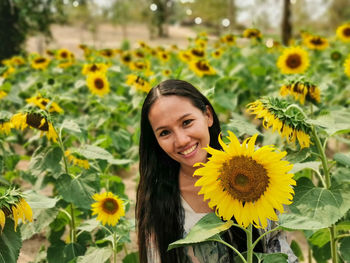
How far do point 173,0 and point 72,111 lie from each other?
27.6 metres

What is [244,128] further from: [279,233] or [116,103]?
[116,103]

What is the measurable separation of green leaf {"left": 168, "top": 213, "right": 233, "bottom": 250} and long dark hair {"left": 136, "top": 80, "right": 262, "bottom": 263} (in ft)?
1.28

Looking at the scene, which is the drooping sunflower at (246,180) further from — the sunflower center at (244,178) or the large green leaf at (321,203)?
the large green leaf at (321,203)

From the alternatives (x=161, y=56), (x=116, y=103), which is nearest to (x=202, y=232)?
(x=116, y=103)

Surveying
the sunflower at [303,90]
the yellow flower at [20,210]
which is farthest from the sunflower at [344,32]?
the yellow flower at [20,210]

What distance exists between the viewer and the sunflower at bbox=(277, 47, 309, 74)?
3197 millimetres

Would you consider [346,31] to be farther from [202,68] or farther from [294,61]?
[202,68]

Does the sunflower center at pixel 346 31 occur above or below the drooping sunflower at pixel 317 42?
above

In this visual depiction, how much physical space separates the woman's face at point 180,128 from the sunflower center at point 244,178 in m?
0.37

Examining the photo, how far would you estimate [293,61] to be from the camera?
3.22 meters

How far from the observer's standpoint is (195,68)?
12.0 feet

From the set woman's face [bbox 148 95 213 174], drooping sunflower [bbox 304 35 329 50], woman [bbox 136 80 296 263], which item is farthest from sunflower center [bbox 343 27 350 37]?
woman's face [bbox 148 95 213 174]

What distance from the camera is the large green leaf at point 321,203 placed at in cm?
134

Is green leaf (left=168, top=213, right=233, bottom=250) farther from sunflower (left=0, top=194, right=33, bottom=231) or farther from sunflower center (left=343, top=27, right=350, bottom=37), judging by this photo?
sunflower center (left=343, top=27, right=350, bottom=37)
